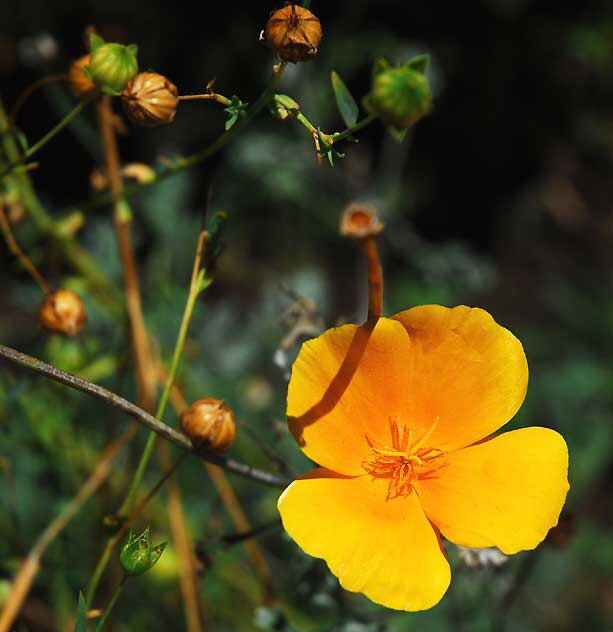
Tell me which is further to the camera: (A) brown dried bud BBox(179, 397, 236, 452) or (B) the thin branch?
(A) brown dried bud BBox(179, 397, 236, 452)

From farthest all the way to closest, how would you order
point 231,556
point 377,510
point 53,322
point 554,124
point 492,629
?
point 554,124 < point 231,556 < point 492,629 < point 53,322 < point 377,510

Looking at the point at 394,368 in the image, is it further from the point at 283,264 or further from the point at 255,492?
the point at 283,264

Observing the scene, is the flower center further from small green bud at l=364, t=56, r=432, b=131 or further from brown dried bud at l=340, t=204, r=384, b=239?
small green bud at l=364, t=56, r=432, b=131

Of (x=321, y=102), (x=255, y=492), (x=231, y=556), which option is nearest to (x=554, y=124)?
(x=321, y=102)

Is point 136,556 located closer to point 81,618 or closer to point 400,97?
point 81,618

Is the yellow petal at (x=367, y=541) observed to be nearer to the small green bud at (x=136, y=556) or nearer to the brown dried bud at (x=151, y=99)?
the small green bud at (x=136, y=556)

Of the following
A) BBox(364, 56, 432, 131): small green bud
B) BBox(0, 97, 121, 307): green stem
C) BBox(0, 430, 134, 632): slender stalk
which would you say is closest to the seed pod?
BBox(364, 56, 432, 131): small green bud

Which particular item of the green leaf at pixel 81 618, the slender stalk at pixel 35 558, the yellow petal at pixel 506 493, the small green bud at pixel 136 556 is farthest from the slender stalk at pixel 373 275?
the slender stalk at pixel 35 558
